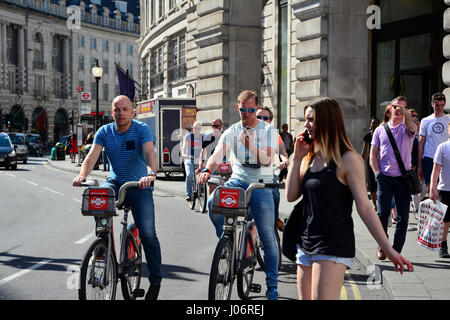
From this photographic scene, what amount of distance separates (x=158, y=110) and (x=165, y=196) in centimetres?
621

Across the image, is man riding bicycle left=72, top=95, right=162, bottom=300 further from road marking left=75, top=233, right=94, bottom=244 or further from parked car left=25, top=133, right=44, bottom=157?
parked car left=25, top=133, right=44, bottom=157

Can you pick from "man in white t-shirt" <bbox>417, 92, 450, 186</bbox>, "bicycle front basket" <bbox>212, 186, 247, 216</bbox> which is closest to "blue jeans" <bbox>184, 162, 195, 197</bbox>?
"man in white t-shirt" <bbox>417, 92, 450, 186</bbox>

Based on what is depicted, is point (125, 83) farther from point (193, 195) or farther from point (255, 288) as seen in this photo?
point (255, 288)

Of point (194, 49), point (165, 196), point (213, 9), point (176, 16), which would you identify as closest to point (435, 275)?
point (165, 196)

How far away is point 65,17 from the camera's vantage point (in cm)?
8338

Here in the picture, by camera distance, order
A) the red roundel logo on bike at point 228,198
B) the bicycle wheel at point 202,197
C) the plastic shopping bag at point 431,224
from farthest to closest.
Result: the bicycle wheel at point 202,197, the plastic shopping bag at point 431,224, the red roundel logo on bike at point 228,198

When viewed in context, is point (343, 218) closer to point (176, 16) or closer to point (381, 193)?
point (381, 193)

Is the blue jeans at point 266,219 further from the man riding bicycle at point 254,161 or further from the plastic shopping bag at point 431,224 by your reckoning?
the plastic shopping bag at point 431,224

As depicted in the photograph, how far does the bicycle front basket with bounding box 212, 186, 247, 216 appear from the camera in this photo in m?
5.13

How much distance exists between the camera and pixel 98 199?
5.08 meters

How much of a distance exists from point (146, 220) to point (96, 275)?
84 centimetres

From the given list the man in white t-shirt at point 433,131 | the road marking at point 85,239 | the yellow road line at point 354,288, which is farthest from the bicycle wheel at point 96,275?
the man in white t-shirt at point 433,131

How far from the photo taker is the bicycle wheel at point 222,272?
15.6 ft

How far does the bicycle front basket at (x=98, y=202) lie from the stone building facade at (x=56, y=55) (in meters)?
62.5
